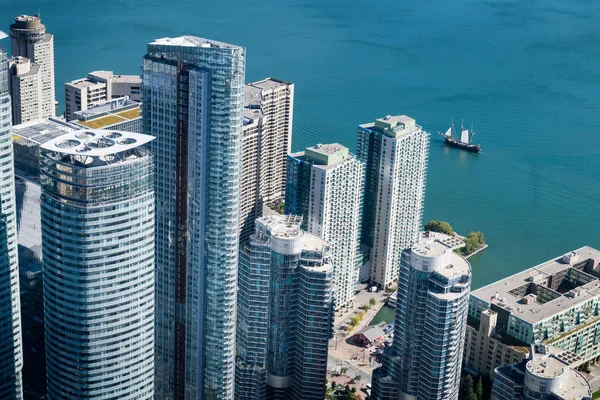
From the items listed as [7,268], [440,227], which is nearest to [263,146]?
[440,227]

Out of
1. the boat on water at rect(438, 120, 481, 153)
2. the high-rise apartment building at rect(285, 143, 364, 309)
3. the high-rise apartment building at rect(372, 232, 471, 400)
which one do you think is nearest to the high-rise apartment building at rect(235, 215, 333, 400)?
the high-rise apartment building at rect(372, 232, 471, 400)

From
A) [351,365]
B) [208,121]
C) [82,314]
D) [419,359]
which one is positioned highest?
[208,121]

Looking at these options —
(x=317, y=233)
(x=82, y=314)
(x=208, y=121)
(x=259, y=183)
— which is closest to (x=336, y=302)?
(x=317, y=233)

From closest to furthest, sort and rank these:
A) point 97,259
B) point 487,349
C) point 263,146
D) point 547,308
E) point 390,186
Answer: point 97,259 < point 487,349 < point 547,308 < point 390,186 < point 263,146

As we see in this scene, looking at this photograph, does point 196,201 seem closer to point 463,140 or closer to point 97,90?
point 97,90

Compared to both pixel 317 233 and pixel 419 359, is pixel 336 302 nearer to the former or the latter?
pixel 317 233
